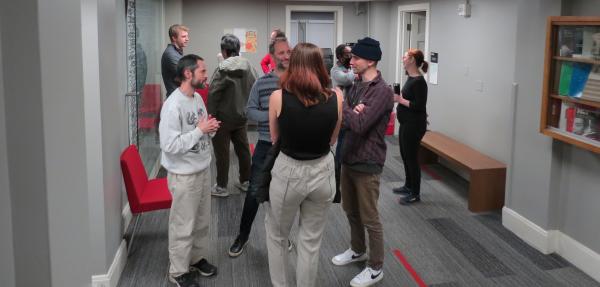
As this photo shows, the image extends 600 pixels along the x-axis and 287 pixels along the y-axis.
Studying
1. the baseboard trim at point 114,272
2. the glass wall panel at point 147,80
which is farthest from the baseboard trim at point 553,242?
the glass wall panel at point 147,80

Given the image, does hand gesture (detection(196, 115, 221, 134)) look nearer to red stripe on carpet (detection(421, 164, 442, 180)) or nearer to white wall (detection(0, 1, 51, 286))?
white wall (detection(0, 1, 51, 286))

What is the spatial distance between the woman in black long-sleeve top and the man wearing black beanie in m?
1.60

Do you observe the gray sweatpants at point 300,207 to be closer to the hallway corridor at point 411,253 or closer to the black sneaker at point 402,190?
the hallway corridor at point 411,253

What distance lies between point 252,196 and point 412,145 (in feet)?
6.07

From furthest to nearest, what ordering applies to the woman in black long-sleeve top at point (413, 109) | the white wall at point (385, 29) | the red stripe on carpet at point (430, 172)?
the white wall at point (385, 29) → the red stripe on carpet at point (430, 172) → the woman in black long-sleeve top at point (413, 109)

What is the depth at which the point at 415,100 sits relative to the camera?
455cm

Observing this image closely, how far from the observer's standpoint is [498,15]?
4.97m

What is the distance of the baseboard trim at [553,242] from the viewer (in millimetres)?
3363

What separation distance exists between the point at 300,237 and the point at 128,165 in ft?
4.60

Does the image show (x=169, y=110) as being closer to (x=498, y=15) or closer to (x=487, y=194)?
(x=487, y=194)

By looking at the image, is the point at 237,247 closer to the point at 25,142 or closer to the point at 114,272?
the point at 114,272

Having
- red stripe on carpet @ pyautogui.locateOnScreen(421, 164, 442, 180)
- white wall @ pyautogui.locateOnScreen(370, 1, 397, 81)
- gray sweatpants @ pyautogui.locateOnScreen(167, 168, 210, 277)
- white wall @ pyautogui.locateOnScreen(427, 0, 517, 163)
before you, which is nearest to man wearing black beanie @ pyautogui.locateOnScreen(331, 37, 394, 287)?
gray sweatpants @ pyautogui.locateOnScreen(167, 168, 210, 277)

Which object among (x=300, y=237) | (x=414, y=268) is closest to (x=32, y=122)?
(x=300, y=237)

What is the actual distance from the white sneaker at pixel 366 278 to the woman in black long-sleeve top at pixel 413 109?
1.74 m
